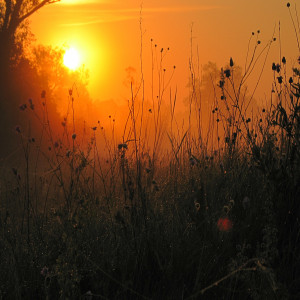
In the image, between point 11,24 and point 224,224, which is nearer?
point 224,224

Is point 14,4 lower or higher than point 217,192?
higher

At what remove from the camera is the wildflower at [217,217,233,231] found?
331cm

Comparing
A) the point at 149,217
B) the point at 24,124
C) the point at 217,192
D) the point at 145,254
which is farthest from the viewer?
the point at 24,124

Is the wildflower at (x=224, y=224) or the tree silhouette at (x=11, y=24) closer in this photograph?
the wildflower at (x=224, y=224)

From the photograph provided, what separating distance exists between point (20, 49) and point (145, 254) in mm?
19354

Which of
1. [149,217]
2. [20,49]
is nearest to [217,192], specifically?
[149,217]

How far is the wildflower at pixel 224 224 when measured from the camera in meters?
3.31

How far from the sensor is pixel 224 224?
3365 millimetres

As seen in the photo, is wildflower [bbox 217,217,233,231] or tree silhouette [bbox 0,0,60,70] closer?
wildflower [bbox 217,217,233,231]

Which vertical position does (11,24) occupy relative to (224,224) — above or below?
above

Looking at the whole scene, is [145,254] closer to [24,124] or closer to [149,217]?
[149,217]

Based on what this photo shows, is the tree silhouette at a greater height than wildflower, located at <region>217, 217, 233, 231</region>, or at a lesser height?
greater

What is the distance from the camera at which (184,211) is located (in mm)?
3799

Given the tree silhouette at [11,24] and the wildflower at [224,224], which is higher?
the tree silhouette at [11,24]
